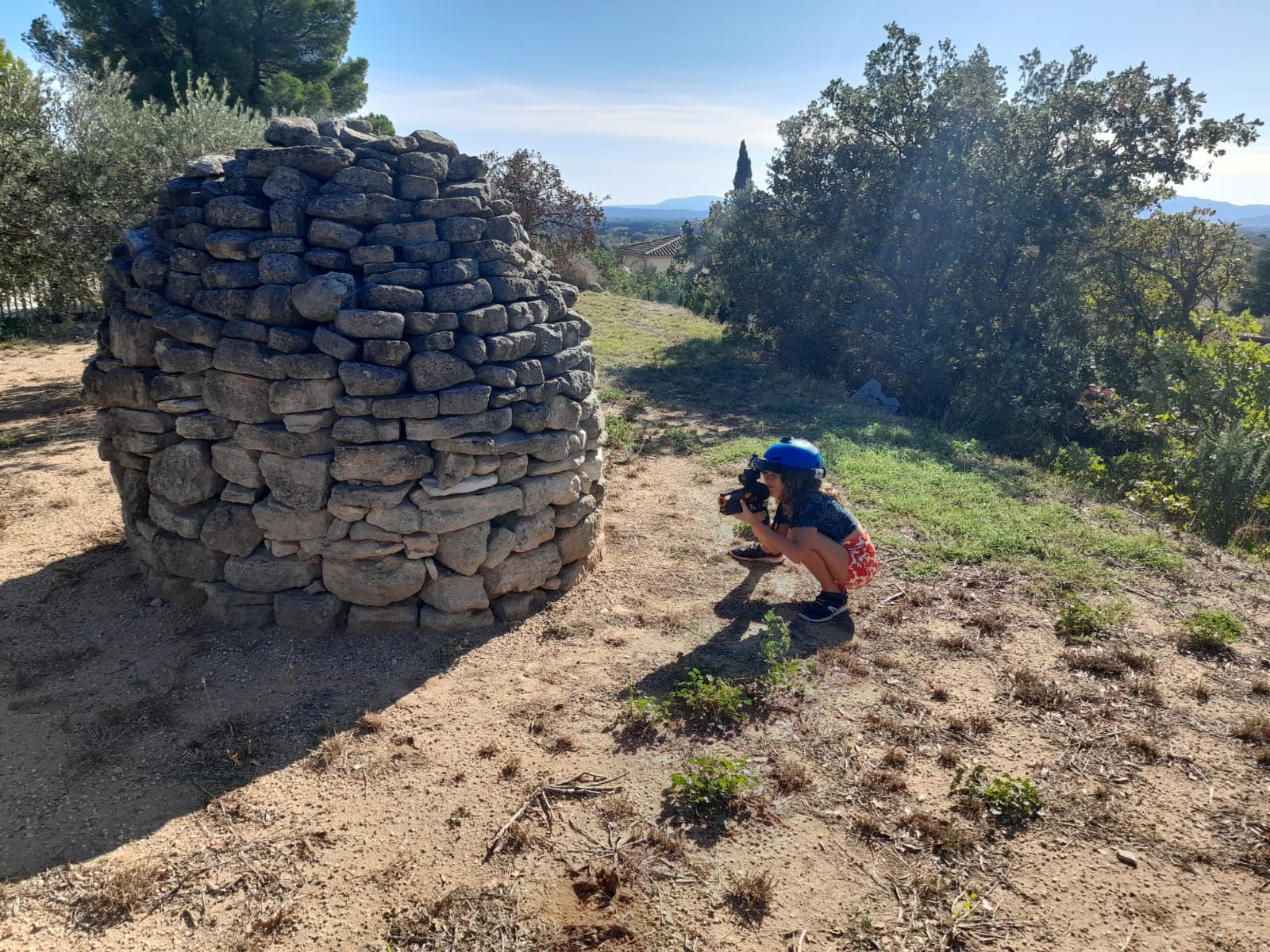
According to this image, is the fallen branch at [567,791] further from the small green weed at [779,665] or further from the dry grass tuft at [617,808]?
the small green weed at [779,665]

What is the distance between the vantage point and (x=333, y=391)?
4.29 meters

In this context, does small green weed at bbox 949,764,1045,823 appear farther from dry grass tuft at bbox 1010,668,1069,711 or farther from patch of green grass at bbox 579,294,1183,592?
patch of green grass at bbox 579,294,1183,592

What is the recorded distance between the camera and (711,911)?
2.81 metres

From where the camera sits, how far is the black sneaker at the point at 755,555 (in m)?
5.47

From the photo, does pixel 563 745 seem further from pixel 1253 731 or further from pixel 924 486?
pixel 924 486

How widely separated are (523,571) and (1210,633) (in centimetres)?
430

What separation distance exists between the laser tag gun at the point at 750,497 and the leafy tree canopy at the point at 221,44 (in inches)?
613

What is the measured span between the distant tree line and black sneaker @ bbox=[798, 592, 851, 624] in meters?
5.57

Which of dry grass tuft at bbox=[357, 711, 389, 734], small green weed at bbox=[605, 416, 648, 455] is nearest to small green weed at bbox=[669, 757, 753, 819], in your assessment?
dry grass tuft at bbox=[357, 711, 389, 734]

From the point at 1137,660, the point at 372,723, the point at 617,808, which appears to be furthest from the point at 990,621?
the point at 372,723

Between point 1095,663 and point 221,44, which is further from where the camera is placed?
point 221,44

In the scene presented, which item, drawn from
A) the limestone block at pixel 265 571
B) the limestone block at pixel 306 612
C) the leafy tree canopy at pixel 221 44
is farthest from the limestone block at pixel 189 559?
the leafy tree canopy at pixel 221 44

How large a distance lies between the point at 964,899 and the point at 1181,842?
3.53 ft

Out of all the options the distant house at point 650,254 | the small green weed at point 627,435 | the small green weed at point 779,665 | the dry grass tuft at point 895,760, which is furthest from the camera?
the distant house at point 650,254
